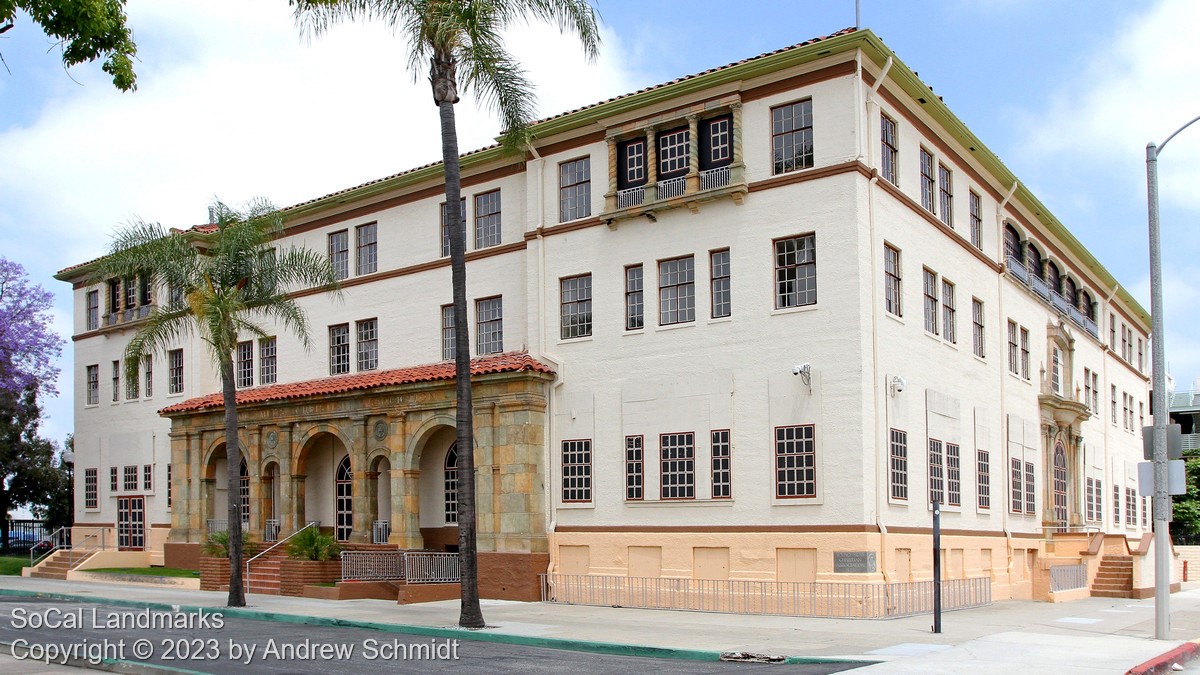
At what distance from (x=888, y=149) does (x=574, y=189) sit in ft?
26.1

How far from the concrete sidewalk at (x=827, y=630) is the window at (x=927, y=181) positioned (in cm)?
992

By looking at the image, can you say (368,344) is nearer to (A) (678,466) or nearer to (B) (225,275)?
(B) (225,275)

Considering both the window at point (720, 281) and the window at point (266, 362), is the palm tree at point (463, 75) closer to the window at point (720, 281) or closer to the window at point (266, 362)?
the window at point (720, 281)

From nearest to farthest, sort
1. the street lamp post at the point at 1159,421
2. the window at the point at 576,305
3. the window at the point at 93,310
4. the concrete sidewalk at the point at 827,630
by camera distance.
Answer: the concrete sidewalk at the point at 827,630 → the street lamp post at the point at 1159,421 → the window at the point at 576,305 → the window at the point at 93,310

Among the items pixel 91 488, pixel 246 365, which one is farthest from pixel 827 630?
pixel 91 488

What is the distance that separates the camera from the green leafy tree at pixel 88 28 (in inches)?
418

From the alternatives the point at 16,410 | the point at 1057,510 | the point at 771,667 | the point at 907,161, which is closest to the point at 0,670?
the point at 771,667

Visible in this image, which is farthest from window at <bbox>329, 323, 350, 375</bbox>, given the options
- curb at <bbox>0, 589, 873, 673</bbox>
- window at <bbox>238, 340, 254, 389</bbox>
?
curb at <bbox>0, 589, 873, 673</bbox>

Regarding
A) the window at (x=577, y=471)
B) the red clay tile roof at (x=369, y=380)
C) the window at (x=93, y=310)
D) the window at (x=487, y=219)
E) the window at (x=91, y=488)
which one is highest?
the window at (x=487, y=219)

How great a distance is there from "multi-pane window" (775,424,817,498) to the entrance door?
2605cm

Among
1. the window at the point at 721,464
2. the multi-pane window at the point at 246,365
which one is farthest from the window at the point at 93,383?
the window at the point at 721,464

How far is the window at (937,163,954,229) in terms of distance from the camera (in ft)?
101

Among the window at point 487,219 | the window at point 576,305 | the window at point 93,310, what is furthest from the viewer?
the window at point 93,310

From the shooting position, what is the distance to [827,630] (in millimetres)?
21500
